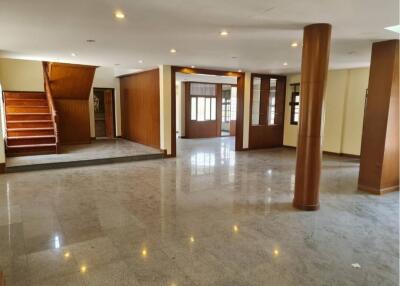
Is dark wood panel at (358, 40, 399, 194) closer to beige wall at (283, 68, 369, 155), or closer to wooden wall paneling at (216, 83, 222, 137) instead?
beige wall at (283, 68, 369, 155)

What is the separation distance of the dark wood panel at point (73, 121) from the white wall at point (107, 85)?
89 centimetres

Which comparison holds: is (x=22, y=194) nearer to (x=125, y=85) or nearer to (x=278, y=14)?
(x=278, y=14)

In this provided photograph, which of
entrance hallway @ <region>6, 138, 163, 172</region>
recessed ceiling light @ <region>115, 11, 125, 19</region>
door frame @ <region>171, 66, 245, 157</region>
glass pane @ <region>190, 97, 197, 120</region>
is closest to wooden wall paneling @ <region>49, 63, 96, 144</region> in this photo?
entrance hallway @ <region>6, 138, 163, 172</region>

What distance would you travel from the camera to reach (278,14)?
136 inches

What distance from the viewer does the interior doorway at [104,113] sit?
38.1 ft

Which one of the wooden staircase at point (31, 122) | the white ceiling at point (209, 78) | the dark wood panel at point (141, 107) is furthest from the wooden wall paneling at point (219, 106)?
the wooden staircase at point (31, 122)

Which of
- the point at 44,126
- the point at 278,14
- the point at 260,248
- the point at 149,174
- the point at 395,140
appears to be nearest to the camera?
the point at 260,248

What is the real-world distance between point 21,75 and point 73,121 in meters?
2.24

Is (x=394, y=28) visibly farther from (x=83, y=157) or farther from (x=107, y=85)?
(x=107, y=85)

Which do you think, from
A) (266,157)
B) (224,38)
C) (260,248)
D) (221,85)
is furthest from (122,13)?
(221,85)

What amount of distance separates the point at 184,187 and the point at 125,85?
684 centimetres

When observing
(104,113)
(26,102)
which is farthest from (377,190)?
(104,113)

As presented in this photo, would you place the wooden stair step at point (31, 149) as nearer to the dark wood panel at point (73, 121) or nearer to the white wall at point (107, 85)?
the dark wood panel at point (73, 121)

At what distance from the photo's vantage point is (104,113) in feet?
39.1
